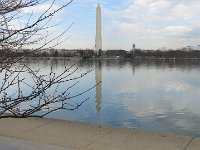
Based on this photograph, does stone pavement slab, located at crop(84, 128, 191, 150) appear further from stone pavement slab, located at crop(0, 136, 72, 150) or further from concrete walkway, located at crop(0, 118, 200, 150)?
stone pavement slab, located at crop(0, 136, 72, 150)

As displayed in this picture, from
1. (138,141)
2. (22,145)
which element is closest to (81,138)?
(138,141)

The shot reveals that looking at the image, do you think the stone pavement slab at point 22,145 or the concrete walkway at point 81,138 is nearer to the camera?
the stone pavement slab at point 22,145

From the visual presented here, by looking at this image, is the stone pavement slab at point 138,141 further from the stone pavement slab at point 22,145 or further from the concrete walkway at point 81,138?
the stone pavement slab at point 22,145

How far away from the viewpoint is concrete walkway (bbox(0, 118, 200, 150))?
7367mm

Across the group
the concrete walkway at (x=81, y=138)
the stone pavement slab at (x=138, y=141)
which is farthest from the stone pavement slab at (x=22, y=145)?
the stone pavement slab at (x=138, y=141)

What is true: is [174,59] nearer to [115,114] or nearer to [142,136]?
[115,114]

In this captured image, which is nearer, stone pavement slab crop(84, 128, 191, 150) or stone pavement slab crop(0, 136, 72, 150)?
stone pavement slab crop(0, 136, 72, 150)

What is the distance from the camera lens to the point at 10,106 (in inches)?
156

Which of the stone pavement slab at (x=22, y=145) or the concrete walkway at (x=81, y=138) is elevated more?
the stone pavement slab at (x=22, y=145)

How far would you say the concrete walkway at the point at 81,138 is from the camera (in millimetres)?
7367

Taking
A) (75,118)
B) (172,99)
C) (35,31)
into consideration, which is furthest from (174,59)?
(35,31)

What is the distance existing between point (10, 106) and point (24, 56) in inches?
21.4

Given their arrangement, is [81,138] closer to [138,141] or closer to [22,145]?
[138,141]

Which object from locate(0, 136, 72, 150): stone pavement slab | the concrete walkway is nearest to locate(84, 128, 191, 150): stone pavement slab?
the concrete walkway
